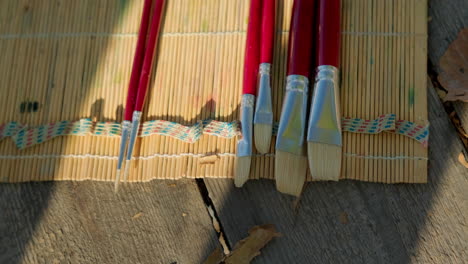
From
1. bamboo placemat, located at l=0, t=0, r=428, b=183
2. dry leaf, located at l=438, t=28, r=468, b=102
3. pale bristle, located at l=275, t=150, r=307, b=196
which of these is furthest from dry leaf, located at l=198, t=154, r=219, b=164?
dry leaf, located at l=438, t=28, r=468, b=102

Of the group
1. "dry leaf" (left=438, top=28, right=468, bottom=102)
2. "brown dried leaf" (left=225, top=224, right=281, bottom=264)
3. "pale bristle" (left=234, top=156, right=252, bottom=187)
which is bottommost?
"brown dried leaf" (left=225, top=224, right=281, bottom=264)

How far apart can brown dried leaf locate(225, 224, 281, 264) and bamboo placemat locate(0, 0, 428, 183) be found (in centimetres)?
10

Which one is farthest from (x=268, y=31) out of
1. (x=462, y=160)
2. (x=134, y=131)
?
(x=462, y=160)

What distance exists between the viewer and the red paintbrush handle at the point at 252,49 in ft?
2.45

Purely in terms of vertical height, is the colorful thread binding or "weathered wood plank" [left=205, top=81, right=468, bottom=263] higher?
the colorful thread binding

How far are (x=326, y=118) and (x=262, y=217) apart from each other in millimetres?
201

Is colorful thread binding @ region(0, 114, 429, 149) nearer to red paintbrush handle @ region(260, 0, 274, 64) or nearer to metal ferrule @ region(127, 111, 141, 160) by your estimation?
metal ferrule @ region(127, 111, 141, 160)

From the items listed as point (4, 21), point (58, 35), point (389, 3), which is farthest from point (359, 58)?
point (4, 21)

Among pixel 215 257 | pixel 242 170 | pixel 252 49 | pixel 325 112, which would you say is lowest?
pixel 215 257

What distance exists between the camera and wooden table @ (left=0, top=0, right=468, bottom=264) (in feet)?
2.36

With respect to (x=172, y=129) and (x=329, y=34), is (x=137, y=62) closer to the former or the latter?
(x=172, y=129)

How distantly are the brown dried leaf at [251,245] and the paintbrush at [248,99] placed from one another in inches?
3.4

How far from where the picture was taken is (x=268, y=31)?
77 cm

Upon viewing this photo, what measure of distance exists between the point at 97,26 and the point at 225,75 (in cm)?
27
